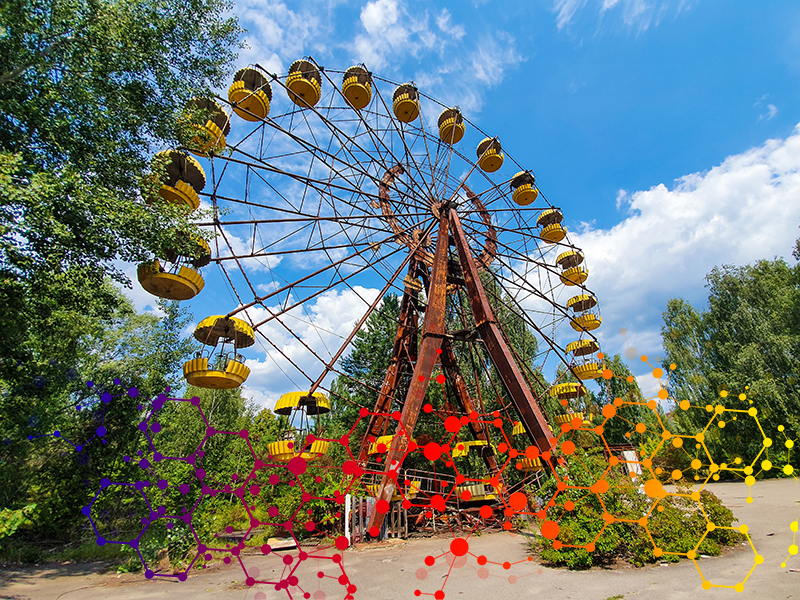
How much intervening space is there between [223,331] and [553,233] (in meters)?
12.7

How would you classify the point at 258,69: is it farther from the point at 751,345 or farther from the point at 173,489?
the point at 751,345

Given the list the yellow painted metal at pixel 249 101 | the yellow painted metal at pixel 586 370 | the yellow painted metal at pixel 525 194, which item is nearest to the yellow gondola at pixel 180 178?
the yellow painted metal at pixel 249 101

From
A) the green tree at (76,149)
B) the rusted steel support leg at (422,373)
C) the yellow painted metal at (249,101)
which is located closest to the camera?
the green tree at (76,149)

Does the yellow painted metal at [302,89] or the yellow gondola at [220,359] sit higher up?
the yellow painted metal at [302,89]

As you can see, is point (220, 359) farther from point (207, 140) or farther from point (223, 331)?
point (207, 140)

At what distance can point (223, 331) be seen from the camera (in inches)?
333

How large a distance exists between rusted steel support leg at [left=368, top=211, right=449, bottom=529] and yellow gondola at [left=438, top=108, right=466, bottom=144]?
23.5ft

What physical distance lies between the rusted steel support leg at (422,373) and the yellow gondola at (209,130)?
6006 millimetres

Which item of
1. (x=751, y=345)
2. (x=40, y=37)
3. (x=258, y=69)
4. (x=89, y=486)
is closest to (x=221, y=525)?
(x=89, y=486)

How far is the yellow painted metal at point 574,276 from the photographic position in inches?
575

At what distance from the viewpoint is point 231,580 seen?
24.2ft
